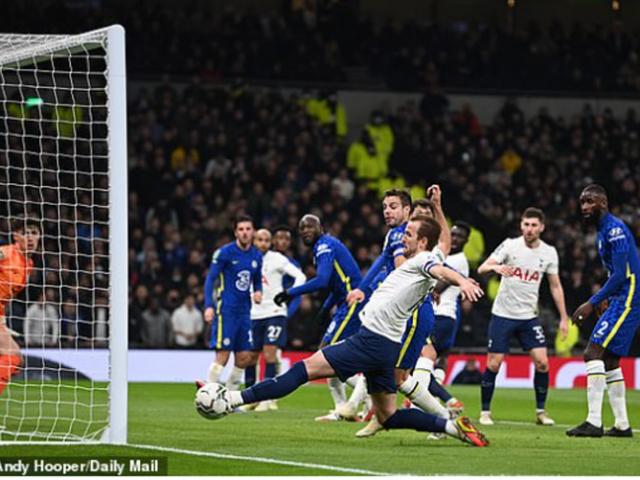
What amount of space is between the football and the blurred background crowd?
1410cm

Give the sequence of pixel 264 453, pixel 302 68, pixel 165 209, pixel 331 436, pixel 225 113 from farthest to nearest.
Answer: pixel 302 68 → pixel 225 113 → pixel 165 209 → pixel 331 436 → pixel 264 453

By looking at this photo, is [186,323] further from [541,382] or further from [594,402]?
[594,402]

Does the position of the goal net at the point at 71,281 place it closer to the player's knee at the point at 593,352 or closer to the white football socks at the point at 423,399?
the white football socks at the point at 423,399

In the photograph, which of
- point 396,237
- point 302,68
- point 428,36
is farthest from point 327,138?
point 396,237

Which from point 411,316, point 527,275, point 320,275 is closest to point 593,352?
point 411,316

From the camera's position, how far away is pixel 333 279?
47.2ft

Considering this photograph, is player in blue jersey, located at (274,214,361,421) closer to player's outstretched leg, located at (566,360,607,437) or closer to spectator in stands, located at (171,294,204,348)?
player's outstretched leg, located at (566,360,607,437)

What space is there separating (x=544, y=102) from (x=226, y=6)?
848cm

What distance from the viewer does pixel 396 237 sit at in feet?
41.1

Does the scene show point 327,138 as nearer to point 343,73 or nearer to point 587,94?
point 343,73

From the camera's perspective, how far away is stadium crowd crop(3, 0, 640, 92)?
3092cm

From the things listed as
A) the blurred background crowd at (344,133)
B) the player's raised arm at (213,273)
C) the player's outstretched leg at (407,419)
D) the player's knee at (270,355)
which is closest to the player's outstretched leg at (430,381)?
the player's outstretched leg at (407,419)

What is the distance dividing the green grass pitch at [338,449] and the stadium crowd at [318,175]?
10.5 metres

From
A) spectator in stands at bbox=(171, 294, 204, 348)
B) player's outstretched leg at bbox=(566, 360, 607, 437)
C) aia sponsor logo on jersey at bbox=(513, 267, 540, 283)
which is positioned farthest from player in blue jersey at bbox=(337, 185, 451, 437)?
spectator in stands at bbox=(171, 294, 204, 348)
